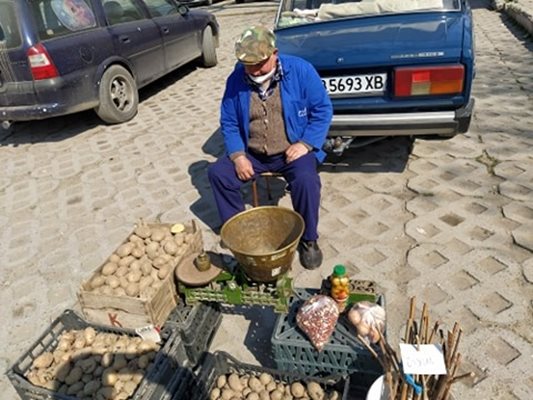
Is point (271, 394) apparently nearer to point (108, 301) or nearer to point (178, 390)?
point (178, 390)

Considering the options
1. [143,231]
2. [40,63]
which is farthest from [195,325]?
[40,63]

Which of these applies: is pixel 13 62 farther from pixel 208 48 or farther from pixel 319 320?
pixel 319 320

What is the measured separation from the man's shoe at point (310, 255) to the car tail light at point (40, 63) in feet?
12.3

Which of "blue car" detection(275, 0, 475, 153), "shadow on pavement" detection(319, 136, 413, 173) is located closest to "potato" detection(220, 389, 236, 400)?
→ "blue car" detection(275, 0, 475, 153)

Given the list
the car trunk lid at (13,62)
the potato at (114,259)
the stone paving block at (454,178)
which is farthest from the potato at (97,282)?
the car trunk lid at (13,62)

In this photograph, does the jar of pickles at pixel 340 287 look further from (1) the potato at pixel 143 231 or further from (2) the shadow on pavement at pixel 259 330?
(1) the potato at pixel 143 231

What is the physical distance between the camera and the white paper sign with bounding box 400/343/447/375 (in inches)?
62.9

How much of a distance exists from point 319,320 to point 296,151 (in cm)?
121

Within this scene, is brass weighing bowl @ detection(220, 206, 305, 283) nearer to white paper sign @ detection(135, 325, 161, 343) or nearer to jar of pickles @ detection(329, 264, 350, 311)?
jar of pickles @ detection(329, 264, 350, 311)

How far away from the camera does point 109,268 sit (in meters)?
2.41

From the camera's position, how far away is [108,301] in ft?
7.16

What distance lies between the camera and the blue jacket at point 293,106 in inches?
106

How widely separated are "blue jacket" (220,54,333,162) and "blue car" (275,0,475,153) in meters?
0.55

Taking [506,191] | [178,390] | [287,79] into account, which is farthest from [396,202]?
[178,390]
